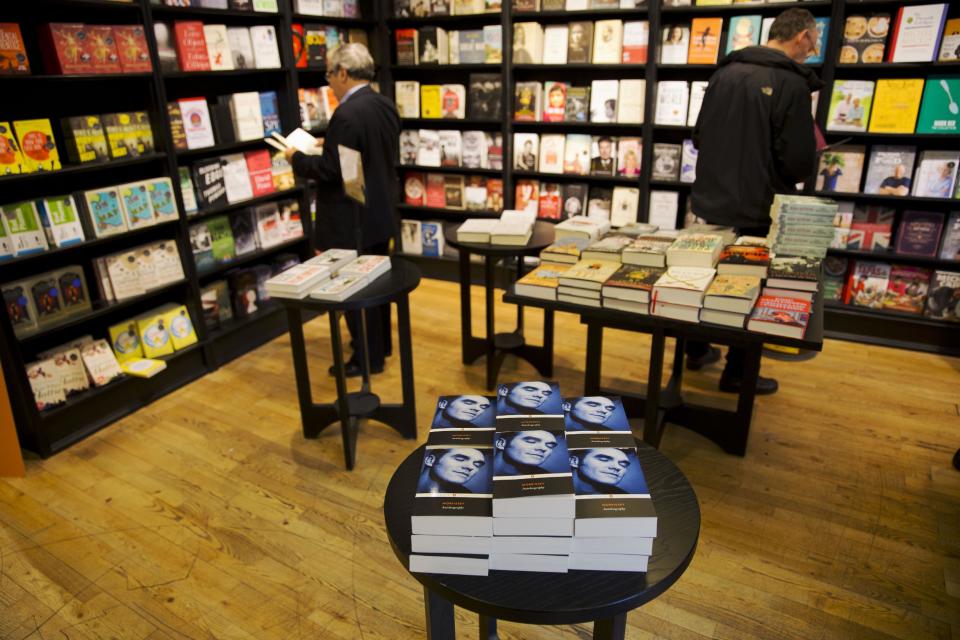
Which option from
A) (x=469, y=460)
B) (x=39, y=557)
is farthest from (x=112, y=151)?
(x=469, y=460)

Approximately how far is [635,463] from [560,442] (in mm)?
150

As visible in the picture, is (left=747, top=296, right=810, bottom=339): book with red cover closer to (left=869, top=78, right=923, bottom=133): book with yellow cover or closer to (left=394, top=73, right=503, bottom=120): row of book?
(left=869, top=78, right=923, bottom=133): book with yellow cover

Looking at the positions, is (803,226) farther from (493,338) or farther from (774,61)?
(493,338)

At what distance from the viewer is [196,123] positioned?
3.55 metres

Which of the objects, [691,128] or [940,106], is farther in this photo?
[691,128]

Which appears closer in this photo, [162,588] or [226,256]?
[162,588]

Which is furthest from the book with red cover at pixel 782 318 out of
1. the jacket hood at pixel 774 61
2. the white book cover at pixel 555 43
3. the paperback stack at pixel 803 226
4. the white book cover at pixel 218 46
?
the white book cover at pixel 218 46

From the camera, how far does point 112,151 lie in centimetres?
313

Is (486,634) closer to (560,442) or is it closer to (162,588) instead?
(560,442)

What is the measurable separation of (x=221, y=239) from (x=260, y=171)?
51cm

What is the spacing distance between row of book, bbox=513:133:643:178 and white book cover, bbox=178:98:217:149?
2075 millimetres

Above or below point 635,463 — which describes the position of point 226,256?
below

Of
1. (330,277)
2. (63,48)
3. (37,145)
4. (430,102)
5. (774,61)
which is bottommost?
(330,277)

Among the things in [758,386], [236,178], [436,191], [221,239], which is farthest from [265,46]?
[758,386]
